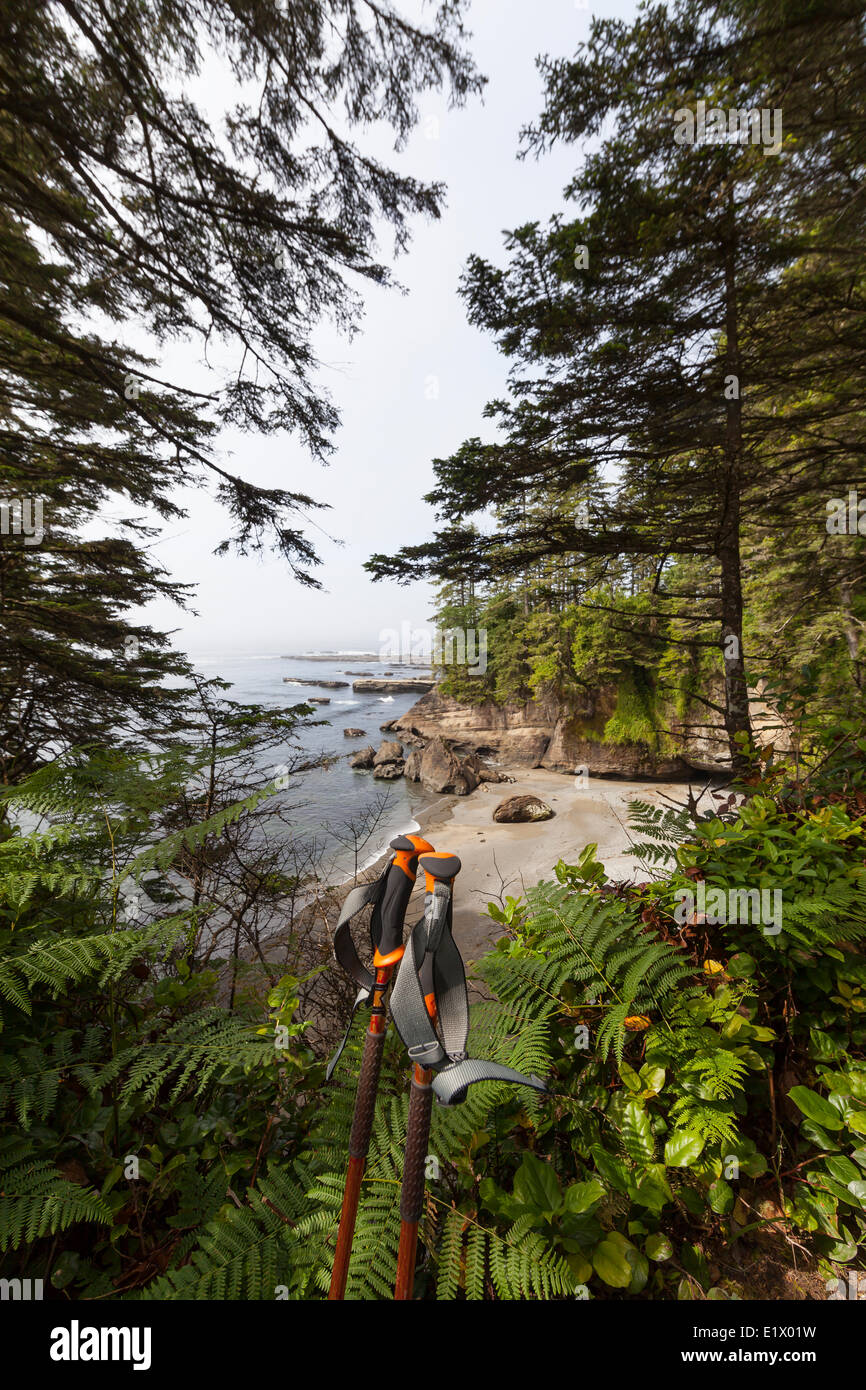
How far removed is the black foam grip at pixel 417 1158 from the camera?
744mm

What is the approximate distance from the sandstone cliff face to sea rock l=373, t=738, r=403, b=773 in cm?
236

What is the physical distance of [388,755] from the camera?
2372 centimetres

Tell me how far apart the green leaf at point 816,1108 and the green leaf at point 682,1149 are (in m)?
0.35

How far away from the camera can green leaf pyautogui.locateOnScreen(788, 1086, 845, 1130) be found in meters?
1.34

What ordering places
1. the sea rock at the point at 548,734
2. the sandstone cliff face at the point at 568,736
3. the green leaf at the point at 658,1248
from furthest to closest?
1. the sea rock at the point at 548,734
2. the sandstone cliff face at the point at 568,736
3. the green leaf at the point at 658,1248

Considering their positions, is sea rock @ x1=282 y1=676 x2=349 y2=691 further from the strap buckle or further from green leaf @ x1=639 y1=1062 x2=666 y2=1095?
the strap buckle

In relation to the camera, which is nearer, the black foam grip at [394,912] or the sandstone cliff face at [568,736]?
the black foam grip at [394,912]

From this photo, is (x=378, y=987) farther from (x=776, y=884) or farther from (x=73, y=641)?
(x=73, y=641)

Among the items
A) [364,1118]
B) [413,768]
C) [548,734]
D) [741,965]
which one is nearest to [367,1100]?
[364,1118]

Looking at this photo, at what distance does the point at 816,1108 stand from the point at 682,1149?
1.58ft

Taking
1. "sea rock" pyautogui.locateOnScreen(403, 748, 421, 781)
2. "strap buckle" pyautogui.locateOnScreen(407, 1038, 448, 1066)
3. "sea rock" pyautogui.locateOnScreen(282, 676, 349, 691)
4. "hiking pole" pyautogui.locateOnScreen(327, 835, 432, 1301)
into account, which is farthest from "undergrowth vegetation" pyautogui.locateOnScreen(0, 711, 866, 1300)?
"sea rock" pyautogui.locateOnScreen(282, 676, 349, 691)

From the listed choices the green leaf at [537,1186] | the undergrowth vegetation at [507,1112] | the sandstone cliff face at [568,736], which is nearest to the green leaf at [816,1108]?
the undergrowth vegetation at [507,1112]

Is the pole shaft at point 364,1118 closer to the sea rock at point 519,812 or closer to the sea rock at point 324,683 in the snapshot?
the sea rock at point 519,812
